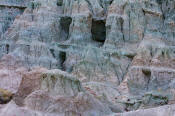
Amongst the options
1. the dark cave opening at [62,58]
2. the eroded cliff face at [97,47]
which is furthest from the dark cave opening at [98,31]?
the dark cave opening at [62,58]

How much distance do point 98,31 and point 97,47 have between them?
→ 2.92 meters

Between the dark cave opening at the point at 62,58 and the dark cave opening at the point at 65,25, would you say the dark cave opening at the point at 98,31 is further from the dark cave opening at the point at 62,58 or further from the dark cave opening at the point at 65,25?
the dark cave opening at the point at 62,58

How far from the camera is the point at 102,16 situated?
2958 cm

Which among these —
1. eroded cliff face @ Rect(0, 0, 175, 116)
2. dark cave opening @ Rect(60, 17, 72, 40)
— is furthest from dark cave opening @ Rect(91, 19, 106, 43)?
dark cave opening @ Rect(60, 17, 72, 40)

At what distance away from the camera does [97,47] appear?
27.5 m

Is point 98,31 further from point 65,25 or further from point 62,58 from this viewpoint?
point 62,58

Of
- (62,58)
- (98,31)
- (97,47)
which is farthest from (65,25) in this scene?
(97,47)

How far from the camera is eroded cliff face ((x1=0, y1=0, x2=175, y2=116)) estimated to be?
77.8 ft

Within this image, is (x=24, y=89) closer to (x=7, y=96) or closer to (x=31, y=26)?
(x=7, y=96)

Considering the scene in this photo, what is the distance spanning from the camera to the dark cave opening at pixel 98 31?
97.1 feet

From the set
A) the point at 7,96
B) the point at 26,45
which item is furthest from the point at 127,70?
the point at 7,96

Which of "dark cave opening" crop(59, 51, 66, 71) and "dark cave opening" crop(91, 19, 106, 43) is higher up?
"dark cave opening" crop(91, 19, 106, 43)

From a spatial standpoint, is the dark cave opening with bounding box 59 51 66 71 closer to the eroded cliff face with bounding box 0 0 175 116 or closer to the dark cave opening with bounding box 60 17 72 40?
the eroded cliff face with bounding box 0 0 175 116

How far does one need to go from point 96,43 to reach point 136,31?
9.51 feet
